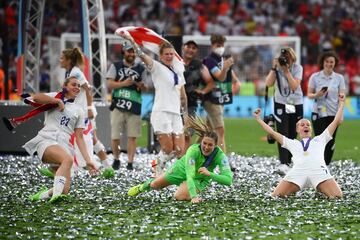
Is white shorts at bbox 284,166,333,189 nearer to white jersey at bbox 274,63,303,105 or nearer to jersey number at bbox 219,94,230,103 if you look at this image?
white jersey at bbox 274,63,303,105

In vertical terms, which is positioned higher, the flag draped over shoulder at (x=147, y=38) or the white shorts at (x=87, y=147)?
the flag draped over shoulder at (x=147, y=38)

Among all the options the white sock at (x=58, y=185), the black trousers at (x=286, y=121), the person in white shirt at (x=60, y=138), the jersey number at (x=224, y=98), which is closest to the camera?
the white sock at (x=58, y=185)

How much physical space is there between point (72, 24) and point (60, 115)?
27.1 metres

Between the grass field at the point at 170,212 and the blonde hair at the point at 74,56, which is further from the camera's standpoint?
the blonde hair at the point at 74,56

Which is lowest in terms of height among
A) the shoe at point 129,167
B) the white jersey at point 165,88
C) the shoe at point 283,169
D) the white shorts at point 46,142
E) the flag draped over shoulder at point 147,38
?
the shoe at point 129,167

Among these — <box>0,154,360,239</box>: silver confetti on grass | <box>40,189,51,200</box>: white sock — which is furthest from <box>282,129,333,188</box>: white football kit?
<box>40,189,51,200</box>: white sock

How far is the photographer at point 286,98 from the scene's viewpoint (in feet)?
58.2

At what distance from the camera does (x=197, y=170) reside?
1331cm

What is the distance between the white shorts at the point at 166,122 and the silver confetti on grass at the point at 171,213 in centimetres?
87

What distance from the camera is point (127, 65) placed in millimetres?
18781

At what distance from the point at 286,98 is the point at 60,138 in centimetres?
527

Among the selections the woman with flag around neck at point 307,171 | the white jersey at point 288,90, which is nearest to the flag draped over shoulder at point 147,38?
the white jersey at point 288,90

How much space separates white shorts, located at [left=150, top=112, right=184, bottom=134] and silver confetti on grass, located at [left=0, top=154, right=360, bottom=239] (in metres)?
0.87

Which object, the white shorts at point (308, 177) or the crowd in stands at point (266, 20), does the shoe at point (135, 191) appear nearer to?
the white shorts at point (308, 177)
